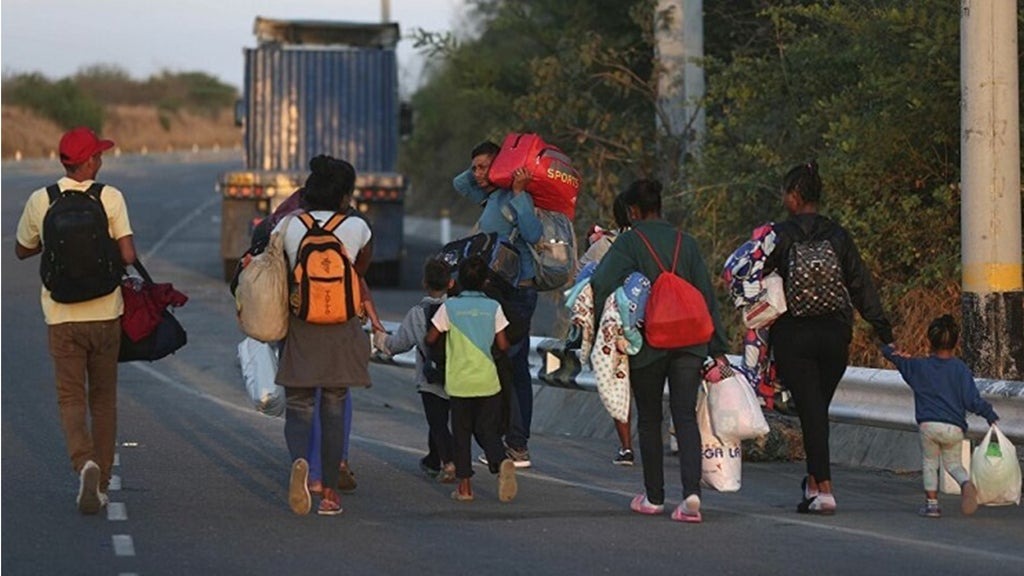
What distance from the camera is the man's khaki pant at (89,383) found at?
10.2m

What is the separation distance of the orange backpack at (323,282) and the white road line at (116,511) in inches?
50.3

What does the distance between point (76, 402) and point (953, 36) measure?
6.97m

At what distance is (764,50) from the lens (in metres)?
20.3

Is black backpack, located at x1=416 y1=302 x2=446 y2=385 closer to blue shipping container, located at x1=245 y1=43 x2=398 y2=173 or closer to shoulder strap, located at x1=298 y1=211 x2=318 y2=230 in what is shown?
shoulder strap, located at x1=298 y1=211 x2=318 y2=230

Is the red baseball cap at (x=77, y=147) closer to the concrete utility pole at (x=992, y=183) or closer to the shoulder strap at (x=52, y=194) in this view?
the shoulder strap at (x=52, y=194)

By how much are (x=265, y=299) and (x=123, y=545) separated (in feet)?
5.13

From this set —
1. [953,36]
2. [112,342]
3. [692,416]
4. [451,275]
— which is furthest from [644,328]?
[953,36]

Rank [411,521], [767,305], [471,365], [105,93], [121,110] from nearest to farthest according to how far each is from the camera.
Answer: [411,521] < [767,305] < [471,365] < [121,110] < [105,93]

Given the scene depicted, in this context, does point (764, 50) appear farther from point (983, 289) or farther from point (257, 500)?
point (257, 500)

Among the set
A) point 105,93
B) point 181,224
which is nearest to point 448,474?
point 181,224

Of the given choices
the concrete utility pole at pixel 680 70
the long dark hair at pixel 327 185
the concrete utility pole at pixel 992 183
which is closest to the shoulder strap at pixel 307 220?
the long dark hair at pixel 327 185

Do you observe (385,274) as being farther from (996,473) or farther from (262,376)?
(996,473)

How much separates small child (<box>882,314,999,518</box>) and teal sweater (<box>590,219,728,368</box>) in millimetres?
957

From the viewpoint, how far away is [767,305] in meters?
10.4
